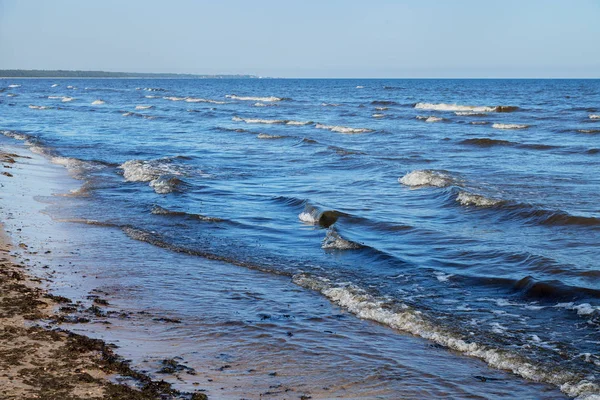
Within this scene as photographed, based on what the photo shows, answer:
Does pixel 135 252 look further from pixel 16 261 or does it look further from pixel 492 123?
pixel 492 123

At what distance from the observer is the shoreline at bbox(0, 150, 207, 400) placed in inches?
207

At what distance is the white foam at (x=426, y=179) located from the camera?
1738 centimetres

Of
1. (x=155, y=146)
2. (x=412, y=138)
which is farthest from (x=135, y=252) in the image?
(x=412, y=138)

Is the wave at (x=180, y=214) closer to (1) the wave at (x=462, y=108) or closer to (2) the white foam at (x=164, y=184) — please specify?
(2) the white foam at (x=164, y=184)

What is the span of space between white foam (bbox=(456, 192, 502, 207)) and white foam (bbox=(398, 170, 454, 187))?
6.31 ft

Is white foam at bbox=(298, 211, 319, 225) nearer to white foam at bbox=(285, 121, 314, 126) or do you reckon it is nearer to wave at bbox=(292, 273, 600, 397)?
wave at bbox=(292, 273, 600, 397)

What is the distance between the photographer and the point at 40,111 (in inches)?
1980

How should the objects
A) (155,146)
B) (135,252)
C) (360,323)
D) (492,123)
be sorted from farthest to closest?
(492,123), (155,146), (135,252), (360,323)

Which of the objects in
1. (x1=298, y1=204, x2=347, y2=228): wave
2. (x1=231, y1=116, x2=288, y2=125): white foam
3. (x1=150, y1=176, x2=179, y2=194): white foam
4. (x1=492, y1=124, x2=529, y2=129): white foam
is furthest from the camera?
(x1=231, y1=116, x2=288, y2=125): white foam

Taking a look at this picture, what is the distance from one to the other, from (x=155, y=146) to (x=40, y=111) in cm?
2655

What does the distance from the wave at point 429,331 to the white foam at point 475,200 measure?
619 cm

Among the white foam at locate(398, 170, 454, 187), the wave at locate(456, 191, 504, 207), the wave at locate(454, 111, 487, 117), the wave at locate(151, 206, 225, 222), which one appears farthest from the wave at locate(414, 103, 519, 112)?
the wave at locate(151, 206, 225, 222)

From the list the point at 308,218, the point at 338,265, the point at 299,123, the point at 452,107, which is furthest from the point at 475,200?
the point at 452,107

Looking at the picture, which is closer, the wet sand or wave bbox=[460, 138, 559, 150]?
the wet sand
